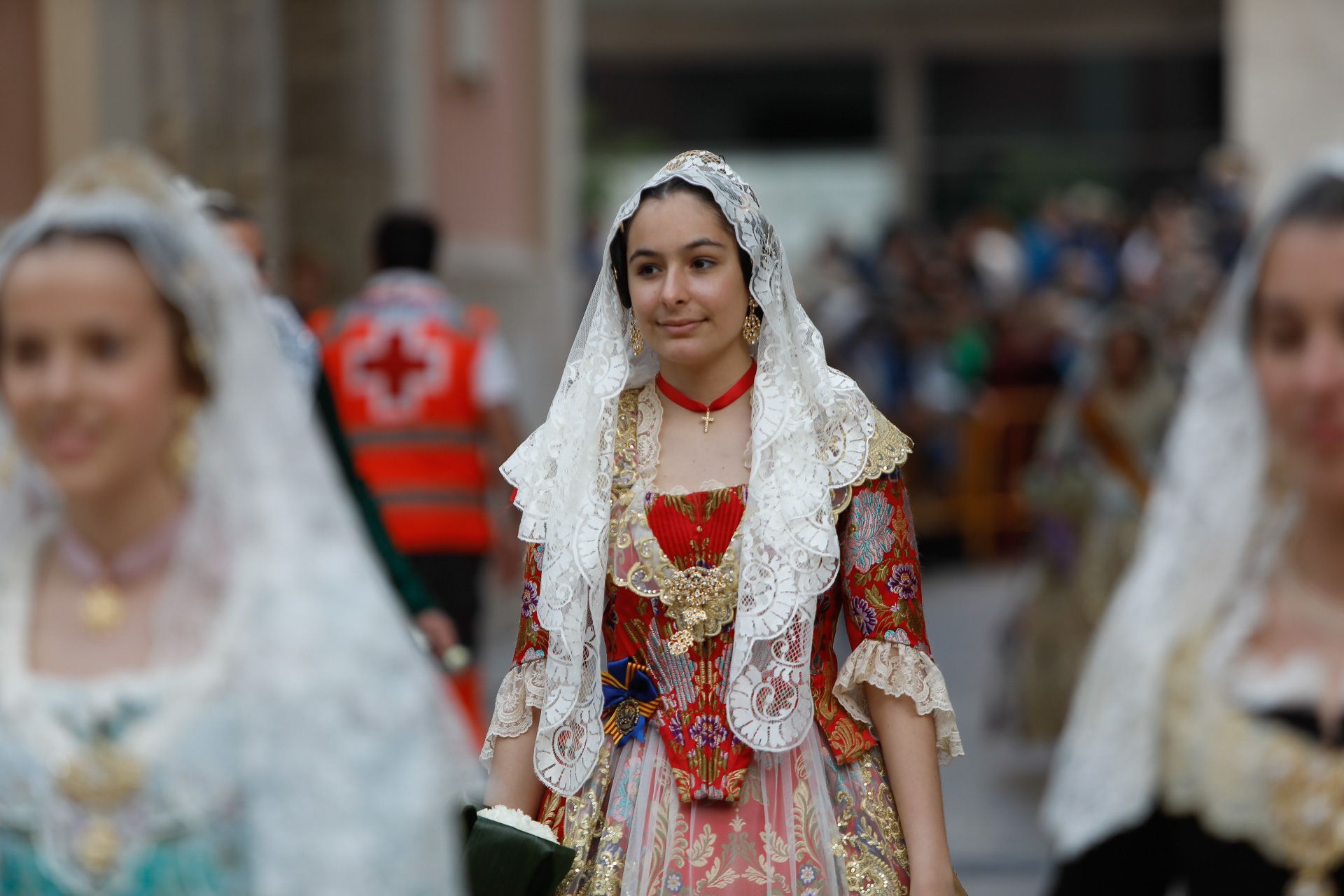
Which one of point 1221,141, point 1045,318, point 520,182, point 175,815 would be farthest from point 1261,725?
point 1221,141

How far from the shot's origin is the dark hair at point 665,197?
379 cm

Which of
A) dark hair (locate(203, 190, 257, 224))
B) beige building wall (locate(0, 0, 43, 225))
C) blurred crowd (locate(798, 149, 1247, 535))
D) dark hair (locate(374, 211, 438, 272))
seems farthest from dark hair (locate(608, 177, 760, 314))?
blurred crowd (locate(798, 149, 1247, 535))

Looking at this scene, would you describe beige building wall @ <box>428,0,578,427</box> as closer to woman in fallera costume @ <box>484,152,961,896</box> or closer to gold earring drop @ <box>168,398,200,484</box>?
woman in fallera costume @ <box>484,152,961,896</box>

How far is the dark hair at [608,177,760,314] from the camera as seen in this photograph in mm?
3789

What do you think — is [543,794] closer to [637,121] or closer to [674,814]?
[674,814]

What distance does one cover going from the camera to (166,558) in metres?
2.49

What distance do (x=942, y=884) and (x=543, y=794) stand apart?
727mm

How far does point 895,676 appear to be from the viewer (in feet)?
11.9

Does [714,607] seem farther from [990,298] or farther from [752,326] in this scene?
[990,298]

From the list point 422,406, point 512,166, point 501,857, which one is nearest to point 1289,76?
point 512,166

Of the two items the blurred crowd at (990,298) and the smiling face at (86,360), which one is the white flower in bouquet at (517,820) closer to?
the smiling face at (86,360)

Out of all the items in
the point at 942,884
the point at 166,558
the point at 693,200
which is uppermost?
the point at 693,200

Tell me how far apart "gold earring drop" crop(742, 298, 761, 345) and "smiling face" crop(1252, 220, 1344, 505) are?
1.61 m

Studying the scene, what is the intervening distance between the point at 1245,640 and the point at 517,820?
4.86ft
